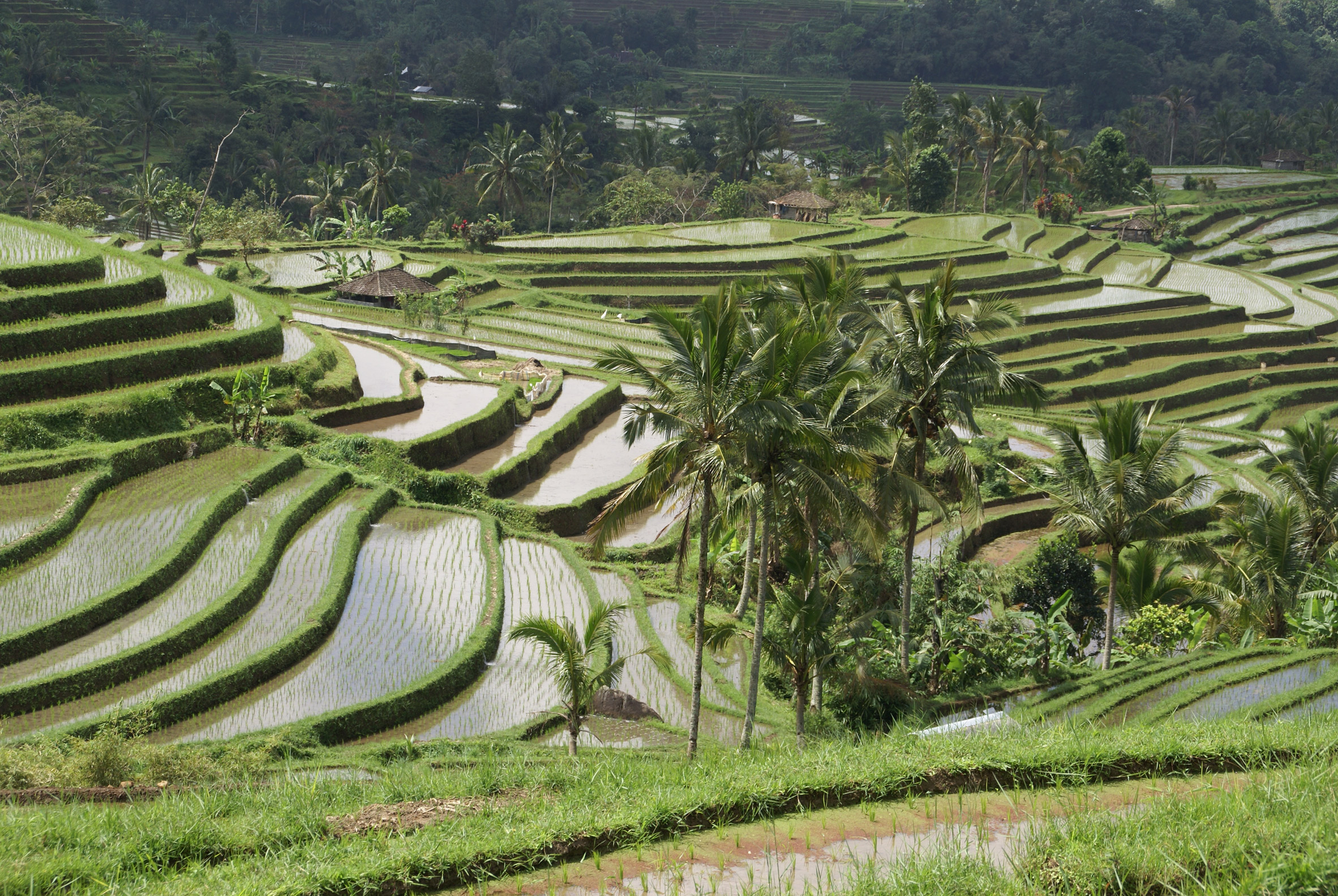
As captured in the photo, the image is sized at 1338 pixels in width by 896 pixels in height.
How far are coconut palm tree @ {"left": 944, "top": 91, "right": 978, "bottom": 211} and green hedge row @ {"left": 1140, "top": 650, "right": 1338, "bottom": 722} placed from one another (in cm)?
5266

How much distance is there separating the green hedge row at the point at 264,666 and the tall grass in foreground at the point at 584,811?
338 centimetres

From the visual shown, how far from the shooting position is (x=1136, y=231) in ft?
203

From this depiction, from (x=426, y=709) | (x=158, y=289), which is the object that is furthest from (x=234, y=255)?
(x=426, y=709)

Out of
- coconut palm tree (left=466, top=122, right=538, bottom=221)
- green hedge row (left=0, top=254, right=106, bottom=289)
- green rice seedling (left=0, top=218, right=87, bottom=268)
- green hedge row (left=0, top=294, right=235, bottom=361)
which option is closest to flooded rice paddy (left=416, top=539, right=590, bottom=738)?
green hedge row (left=0, top=294, right=235, bottom=361)

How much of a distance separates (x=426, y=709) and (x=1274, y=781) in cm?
926

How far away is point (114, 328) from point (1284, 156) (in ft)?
275

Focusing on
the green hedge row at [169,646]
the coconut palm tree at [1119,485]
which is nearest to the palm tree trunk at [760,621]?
the coconut palm tree at [1119,485]

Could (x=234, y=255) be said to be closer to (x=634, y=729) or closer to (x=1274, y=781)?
(x=634, y=729)

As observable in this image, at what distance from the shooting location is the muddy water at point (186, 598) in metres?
13.0

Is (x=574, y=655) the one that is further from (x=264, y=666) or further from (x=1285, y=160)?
(x=1285, y=160)

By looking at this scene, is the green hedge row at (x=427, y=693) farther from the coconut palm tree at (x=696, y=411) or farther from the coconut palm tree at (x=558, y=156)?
the coconut palm tree at (x=558, y=156)

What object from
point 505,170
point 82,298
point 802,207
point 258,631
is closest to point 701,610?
point 258,631

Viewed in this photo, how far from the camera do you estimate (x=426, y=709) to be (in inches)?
537

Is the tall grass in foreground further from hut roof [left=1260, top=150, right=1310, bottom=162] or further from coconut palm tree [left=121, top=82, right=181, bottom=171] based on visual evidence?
hut roof [left=1260, top=150, right=1310, bottom=162]
